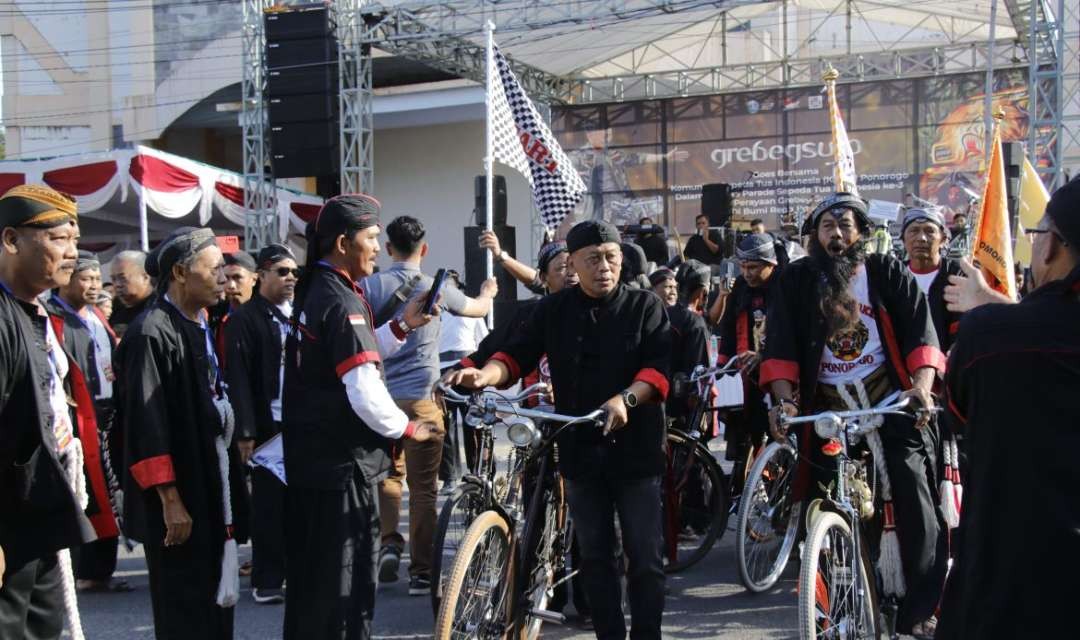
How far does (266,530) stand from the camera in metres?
6.10

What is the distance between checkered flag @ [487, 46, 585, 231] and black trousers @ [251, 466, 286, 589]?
11.5ft

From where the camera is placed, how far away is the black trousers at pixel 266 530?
608 centimetres

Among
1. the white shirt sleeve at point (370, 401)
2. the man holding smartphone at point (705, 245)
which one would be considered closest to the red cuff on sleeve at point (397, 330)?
the white shirt sleeve at point (370, 401)

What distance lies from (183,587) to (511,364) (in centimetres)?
163

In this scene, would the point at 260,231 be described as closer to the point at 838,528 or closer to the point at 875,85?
the point at 875,85

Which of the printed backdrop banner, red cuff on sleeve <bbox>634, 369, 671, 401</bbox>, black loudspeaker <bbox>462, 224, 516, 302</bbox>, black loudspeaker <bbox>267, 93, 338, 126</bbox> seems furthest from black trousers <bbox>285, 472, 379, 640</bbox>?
the printed backdrop banner

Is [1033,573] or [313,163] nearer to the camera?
[1033,573]

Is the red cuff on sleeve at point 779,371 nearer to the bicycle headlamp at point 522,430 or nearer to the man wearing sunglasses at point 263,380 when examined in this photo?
the bicycle headlamp at point 522,430

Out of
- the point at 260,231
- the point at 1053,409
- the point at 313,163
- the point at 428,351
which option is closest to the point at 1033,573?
the point at 1053,409

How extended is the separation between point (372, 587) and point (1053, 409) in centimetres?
268

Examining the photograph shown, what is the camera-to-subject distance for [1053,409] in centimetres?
264

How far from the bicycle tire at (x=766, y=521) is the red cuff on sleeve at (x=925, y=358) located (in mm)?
1275

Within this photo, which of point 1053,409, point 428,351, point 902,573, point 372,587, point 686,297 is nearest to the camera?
point 1053,409

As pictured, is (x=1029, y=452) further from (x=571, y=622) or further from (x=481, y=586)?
(x=571, y=622)
